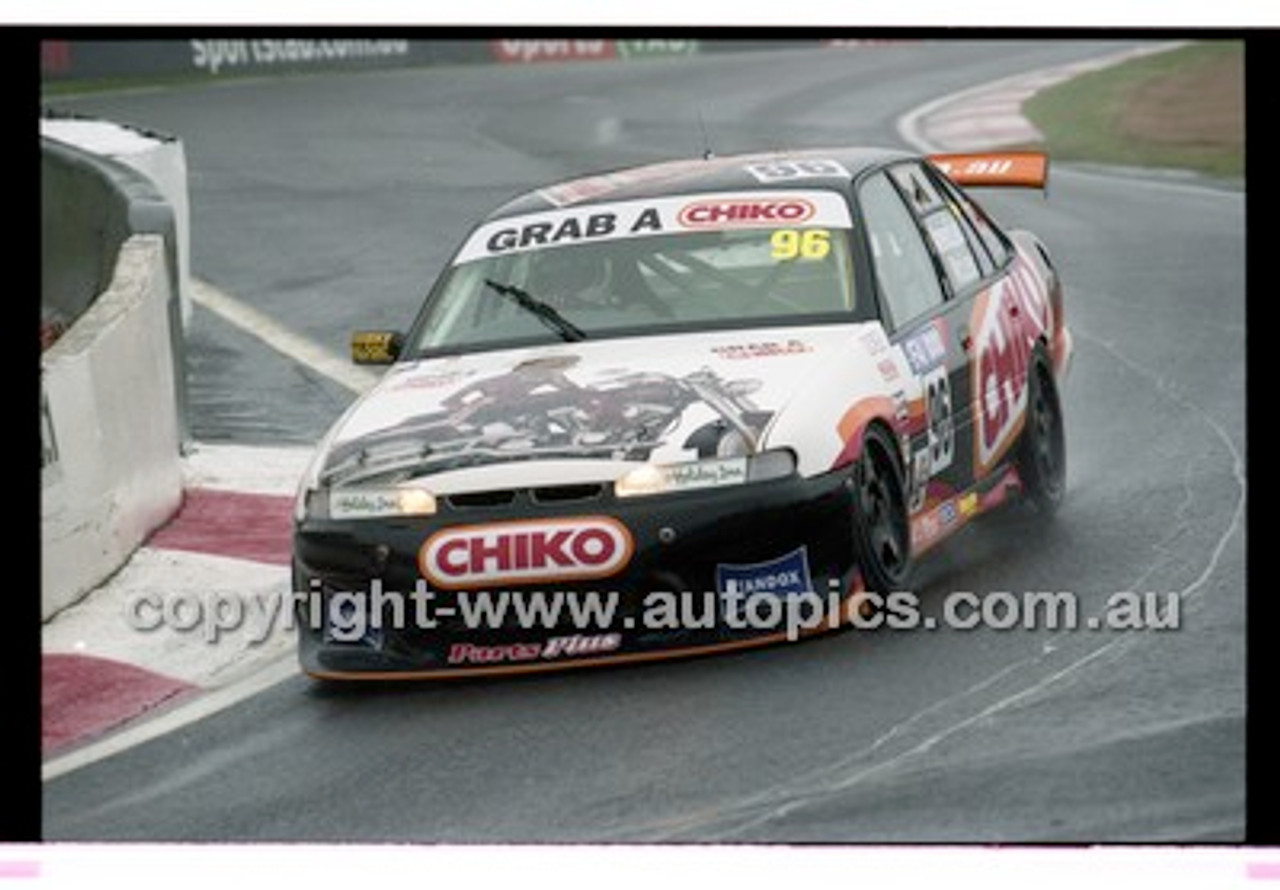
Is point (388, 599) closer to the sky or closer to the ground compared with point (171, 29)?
closer to the ground

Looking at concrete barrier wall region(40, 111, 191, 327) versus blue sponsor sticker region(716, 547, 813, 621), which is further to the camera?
concrete barrier wall region(40, 111, 191, 327)

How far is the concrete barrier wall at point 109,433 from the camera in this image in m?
8.49

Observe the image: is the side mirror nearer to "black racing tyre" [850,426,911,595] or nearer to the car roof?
the car roof

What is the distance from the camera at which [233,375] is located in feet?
37.8

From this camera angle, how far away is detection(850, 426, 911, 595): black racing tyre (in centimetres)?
755

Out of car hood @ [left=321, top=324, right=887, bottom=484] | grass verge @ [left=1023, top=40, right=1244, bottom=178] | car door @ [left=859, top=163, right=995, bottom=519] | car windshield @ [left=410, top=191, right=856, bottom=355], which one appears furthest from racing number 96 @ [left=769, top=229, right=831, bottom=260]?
grass verge @ [left=1023, top=40, right=1244, bottom=178]

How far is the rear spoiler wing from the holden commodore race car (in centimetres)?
39

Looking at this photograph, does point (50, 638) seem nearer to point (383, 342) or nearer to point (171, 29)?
point (383, 342)

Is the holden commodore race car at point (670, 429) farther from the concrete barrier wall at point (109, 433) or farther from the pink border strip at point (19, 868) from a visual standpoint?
the pink border strip at point (19, 868)

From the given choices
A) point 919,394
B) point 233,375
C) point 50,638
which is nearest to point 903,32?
point 919,394

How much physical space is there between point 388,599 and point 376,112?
9.03 m

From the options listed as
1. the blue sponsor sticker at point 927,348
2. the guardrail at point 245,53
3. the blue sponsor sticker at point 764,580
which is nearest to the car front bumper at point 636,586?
the blue sponsor sticker at point 764,580

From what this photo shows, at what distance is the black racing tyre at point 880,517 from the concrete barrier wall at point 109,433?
1999 mm

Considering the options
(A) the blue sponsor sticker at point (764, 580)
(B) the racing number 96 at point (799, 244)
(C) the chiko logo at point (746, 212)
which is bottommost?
(A) the blue sponsor sticker at point (764, 580)
